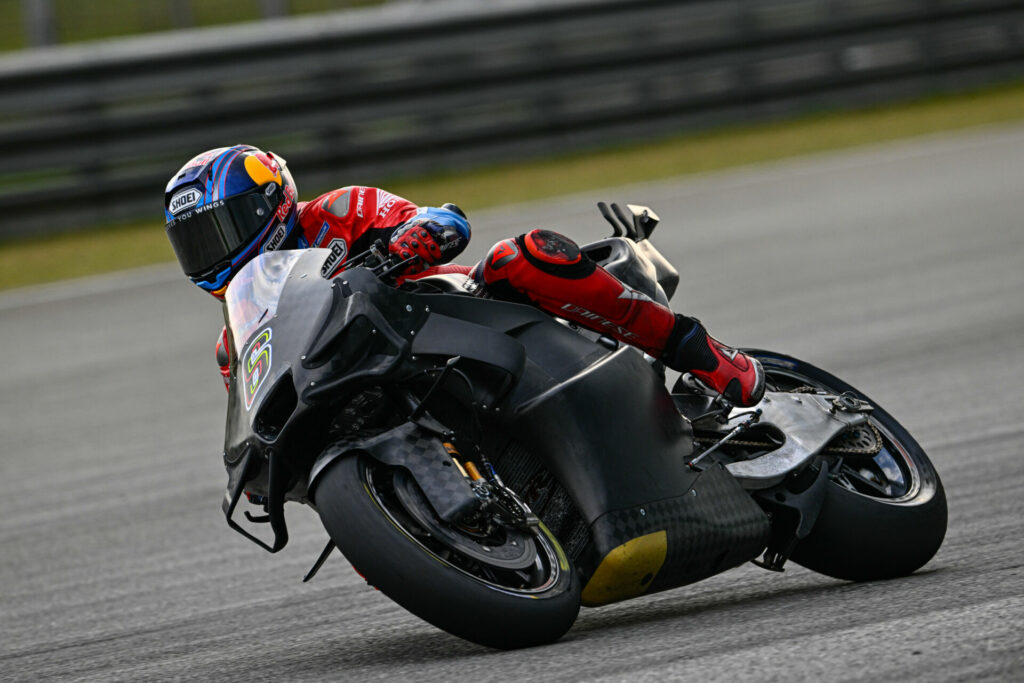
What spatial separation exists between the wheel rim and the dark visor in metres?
0.94

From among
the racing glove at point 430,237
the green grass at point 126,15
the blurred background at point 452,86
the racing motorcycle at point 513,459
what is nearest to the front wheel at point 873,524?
the racing motorcycle at point 513,459

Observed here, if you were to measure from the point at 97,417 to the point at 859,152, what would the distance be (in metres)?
9.15

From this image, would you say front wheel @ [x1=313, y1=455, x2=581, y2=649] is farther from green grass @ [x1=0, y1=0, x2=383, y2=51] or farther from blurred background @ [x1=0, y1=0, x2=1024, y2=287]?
green grass @ [x1=0, y1=0, x2=383, y2=51]

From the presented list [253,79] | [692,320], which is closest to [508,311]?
[692,320]

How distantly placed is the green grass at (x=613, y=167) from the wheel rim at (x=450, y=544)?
9707 mm

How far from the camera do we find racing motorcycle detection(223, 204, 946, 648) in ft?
11.6

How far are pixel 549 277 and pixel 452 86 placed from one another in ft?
36.7

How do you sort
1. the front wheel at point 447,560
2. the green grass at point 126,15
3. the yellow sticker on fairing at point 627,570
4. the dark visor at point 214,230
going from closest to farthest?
the front wheel at point 447,560
the yellow sticker on fairing at point 627,570
the dark visor at point 214,230
the green grass at point 126,15

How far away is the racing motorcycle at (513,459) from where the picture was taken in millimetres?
3533

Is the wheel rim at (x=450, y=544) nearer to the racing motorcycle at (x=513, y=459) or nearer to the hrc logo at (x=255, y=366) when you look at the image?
the racing motorcycle at (x=513, y=459)

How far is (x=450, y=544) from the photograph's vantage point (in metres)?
3.51

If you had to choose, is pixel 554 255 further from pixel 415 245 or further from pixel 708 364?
pixel 708 364

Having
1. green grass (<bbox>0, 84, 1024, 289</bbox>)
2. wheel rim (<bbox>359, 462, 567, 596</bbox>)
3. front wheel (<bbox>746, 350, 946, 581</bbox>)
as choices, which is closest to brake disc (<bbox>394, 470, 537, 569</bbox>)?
wheel rim (<bbox>359, 462, 567, 596</bbox>)

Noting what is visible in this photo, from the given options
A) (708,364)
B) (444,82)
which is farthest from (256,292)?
(444,82)
